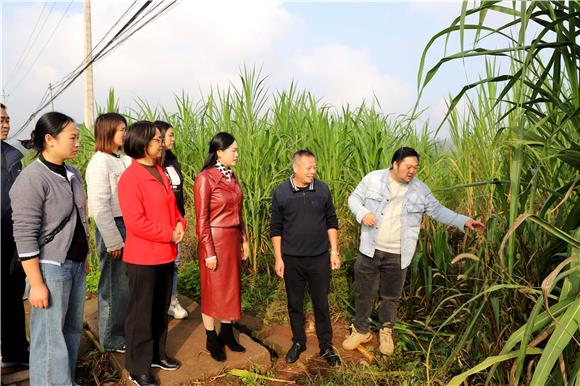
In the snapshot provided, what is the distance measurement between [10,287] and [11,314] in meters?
0.18

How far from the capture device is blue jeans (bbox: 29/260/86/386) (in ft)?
7.52

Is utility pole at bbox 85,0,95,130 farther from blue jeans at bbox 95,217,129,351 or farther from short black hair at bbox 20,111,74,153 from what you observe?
short black hair at bbox 20,111,74,153

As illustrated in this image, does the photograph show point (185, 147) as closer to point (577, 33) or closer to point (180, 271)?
point (180, 271)

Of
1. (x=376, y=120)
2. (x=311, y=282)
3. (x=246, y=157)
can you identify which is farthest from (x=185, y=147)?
(x=311, y=282)

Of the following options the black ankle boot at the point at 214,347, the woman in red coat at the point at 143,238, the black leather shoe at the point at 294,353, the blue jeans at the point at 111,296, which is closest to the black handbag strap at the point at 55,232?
the woman in red coat at the point at 143,238

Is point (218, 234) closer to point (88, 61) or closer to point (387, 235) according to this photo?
point (387, 235)

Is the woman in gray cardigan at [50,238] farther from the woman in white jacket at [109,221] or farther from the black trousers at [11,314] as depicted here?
the black trousers at [11,314]

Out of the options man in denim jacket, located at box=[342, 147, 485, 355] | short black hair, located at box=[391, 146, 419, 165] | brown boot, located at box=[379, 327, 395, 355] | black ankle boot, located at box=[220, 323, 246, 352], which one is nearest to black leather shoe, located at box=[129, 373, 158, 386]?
black ankle boot, located at box=[220, 323, 246, 352]

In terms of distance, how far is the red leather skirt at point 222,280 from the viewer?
299 centimetres

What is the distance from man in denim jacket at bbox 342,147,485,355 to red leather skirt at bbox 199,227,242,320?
0.96 m

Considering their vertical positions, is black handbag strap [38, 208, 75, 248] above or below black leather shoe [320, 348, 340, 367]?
above

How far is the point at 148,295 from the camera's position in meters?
2.62

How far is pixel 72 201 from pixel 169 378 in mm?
1293

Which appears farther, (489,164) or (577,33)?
(489,164)
